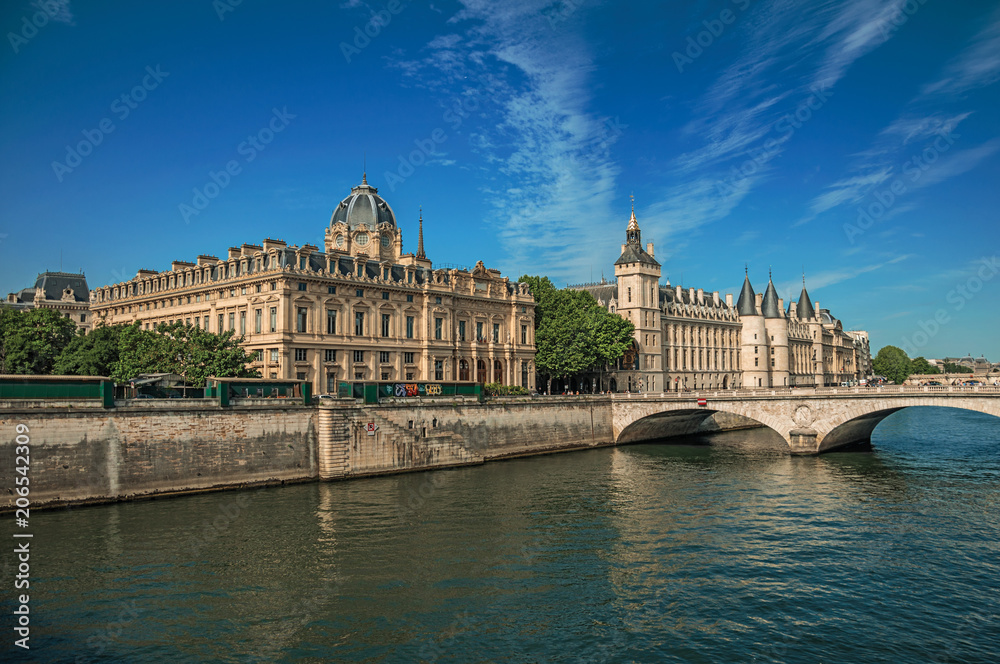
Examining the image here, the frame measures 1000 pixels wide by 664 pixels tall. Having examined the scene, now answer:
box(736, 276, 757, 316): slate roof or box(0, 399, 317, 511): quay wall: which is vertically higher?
box(736, 276, 757, 316): slate roof

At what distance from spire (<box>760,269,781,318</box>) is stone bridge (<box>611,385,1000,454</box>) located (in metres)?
71.3

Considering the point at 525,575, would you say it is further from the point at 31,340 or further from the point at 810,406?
the point at 31,340

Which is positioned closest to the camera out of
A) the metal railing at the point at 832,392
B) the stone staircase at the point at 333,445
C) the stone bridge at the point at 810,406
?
the stone staircase at the point at 333,445

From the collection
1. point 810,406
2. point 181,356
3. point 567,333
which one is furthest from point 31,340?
point 810,406

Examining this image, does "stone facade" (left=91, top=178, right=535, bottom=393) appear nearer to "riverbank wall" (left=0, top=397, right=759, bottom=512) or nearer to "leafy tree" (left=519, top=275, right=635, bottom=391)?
"leafy tree" (left=519, top=275, right=635, bottom=391)

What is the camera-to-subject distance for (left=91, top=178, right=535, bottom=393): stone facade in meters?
70.3

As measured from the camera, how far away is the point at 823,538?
37344 millimetres

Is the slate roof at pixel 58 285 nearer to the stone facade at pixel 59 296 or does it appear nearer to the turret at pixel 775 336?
the stone facade at pixel 59 296

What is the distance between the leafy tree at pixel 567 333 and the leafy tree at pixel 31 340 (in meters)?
56.1

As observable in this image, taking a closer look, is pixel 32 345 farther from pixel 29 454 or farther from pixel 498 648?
pixel 498 648

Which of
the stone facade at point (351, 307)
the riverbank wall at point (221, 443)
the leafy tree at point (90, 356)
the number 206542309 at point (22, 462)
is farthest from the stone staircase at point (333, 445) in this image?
the leafy tree at point (90, 356)

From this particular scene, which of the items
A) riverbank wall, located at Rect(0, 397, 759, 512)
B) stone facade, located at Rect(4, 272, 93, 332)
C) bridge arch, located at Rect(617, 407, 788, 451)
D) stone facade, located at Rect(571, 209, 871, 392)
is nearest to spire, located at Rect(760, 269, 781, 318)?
stone facade, located at Rect(571, 209, 871, 392)

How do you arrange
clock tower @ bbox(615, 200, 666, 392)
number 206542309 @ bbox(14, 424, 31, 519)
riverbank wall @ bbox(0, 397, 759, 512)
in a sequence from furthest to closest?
clock tower @ bbox(615, 200, 666, 392) < riverbank wall @ bbox(0, 397, 759, 512) < number 206542309 @ bbox(14, 424, 31, 519)

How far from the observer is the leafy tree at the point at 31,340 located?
66.3 meters
